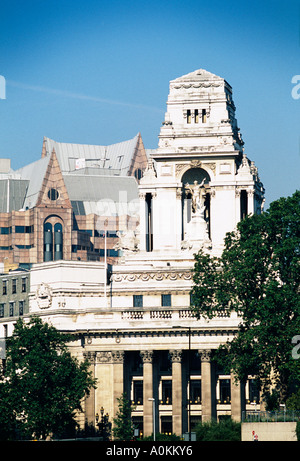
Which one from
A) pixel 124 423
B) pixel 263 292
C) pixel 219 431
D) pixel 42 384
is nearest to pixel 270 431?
pixel 219 431

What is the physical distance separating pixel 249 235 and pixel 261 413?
83.4 feet

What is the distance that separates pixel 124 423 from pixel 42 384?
10489 millimetres

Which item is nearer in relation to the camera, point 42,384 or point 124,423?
point 124,423

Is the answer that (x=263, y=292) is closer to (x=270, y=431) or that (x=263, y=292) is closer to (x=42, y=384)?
(x=270, y=431)

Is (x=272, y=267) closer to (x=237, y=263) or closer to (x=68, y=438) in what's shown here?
(x=237, y=263)

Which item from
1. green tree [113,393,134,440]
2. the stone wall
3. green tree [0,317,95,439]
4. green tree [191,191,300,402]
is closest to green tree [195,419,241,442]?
the stone wall

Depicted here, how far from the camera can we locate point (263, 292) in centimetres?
17962

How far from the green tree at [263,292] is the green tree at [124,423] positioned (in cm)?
1362

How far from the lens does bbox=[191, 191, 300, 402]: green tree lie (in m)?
176

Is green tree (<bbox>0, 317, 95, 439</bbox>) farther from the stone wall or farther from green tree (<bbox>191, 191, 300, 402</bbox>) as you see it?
the stone wall
